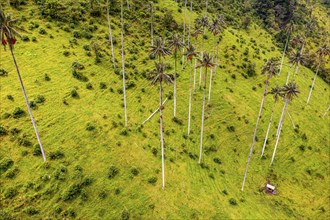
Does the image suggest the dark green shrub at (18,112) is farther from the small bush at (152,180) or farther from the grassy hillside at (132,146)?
the small bush at (152,180)

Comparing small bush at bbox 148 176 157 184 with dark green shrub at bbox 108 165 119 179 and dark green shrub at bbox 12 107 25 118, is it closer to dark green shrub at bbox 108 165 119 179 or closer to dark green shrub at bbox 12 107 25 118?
dark green shrub at bbox 108 165 119 179

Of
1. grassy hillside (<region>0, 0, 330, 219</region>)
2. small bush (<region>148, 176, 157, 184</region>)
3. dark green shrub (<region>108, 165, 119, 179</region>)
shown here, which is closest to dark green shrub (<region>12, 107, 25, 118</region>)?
grassy hillside (<region>0, 0, 330, 219</region>)

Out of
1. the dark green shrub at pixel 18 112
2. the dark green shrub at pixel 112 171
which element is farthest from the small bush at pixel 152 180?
the dark green shrub at pixel 18 112

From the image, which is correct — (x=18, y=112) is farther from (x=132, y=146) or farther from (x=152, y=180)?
(x=152, y=180)

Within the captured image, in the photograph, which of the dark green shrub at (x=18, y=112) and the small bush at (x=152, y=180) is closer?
the small bush at (x=152, y=180)

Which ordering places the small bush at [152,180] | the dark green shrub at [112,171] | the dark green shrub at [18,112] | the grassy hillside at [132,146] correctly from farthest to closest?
the dark green shrub at [18,112] → the small bush at [152,180] → the dark green shrub at [112,171] → the grassy hillside at [132,146]

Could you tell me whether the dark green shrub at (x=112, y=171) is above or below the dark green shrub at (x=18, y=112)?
below
